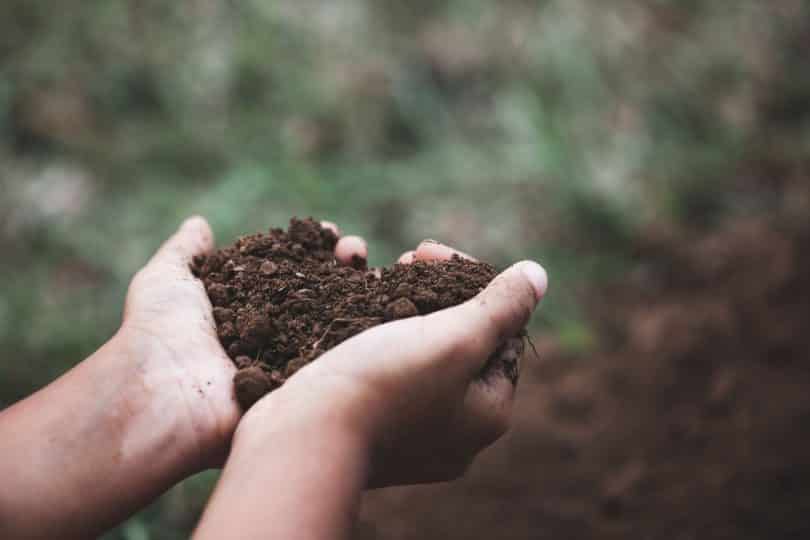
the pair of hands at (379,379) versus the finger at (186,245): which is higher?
the finger at (186,245)

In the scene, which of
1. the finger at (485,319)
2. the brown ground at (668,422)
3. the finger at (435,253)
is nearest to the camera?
the finger at (485,319)

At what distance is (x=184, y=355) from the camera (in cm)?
154

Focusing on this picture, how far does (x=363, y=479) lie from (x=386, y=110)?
2.99 meters

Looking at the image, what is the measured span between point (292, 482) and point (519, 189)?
2634 mm

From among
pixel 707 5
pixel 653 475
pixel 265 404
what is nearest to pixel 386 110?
pixel 707 5

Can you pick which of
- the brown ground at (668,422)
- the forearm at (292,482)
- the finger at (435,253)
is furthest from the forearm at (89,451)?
the brown ground at (668,422)

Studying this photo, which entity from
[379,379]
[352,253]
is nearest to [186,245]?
[352,253]

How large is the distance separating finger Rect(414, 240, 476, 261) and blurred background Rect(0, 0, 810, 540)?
102cm

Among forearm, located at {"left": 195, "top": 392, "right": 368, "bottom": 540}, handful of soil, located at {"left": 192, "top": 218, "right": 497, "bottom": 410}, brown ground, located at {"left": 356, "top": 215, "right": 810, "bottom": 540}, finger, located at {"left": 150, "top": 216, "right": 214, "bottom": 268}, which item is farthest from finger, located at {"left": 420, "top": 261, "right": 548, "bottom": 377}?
brown ground, located at {"left": 356, "top": 215, "right": 810, "bottom": 540}

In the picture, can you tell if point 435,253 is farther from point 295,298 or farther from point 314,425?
point 314,425

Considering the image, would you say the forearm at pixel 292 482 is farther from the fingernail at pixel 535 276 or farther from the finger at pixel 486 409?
Result: the fingernail at pixel 535 276

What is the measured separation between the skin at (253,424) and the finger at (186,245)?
21 cm

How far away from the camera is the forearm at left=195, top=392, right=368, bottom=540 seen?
3.51ft

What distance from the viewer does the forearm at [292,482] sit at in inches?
42.1
